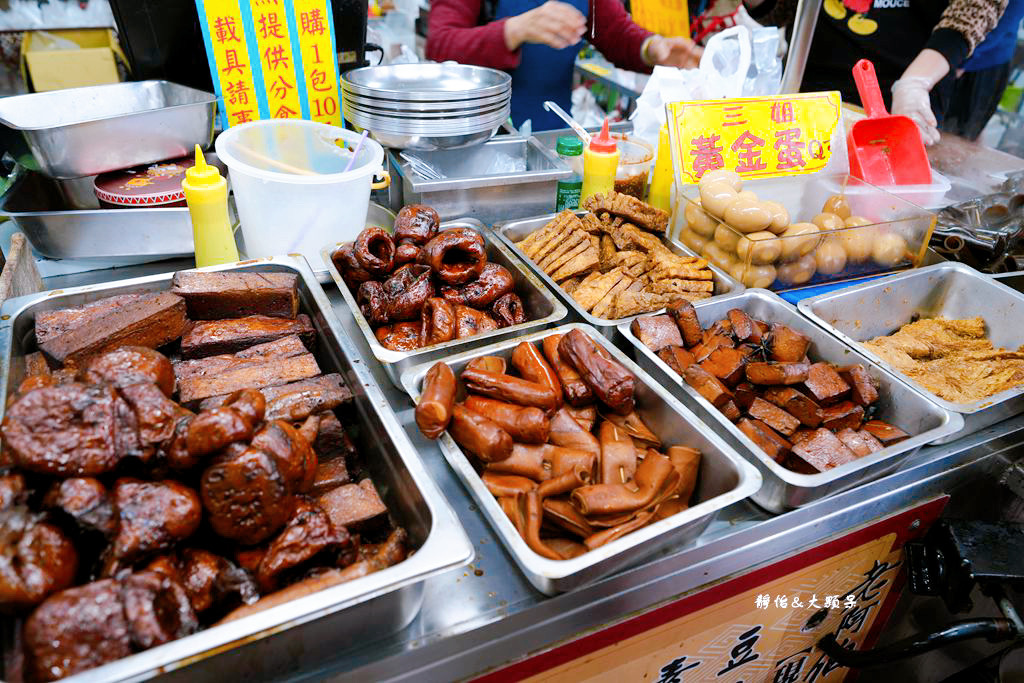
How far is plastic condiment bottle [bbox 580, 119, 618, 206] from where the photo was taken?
8.87ft

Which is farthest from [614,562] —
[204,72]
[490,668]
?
[204,72]

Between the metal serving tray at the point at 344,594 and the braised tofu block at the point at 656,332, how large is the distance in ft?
2.83

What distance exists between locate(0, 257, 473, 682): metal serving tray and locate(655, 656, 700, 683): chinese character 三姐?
3.01 ft

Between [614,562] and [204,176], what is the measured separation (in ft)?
5.66

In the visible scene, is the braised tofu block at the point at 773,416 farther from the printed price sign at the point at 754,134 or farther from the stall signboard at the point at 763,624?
the printed price sign at the point at 754,134

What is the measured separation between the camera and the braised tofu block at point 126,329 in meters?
1.57

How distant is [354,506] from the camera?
4.47 ft

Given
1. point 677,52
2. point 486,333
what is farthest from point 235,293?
point 677,52

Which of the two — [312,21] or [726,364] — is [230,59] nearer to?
[312,21]

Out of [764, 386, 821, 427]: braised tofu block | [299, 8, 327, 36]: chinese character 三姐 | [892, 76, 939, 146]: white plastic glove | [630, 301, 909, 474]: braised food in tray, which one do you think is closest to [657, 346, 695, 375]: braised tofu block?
[630, 301, 909, 474]: braised food in tray

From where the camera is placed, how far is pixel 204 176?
201 cm

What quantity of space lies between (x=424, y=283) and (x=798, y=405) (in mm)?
1207

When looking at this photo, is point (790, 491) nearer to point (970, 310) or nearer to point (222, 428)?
point (222, 428)

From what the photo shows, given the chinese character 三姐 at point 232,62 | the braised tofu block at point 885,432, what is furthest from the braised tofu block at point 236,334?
the braised tofu block at point 885,432
